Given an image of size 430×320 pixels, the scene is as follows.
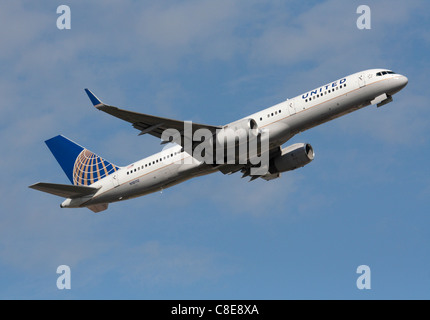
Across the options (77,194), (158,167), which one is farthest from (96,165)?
(158,167)

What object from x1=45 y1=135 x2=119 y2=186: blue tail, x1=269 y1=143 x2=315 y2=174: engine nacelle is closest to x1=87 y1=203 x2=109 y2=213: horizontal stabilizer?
x1=45 y1=135 x2=119 y2=186: blue tail

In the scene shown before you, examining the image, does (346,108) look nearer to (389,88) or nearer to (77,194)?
(389,88)

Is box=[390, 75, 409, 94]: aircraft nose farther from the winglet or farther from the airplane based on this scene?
the winglet

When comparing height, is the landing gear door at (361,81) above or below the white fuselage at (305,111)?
above

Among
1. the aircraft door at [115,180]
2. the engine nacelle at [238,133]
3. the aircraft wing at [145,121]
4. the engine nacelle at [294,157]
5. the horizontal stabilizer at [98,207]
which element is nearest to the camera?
the aircraft wing at [145,121]

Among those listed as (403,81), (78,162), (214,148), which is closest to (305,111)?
(214,148)

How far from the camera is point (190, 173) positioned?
5050 centimetres

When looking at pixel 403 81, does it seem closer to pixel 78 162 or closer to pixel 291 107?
pixel 291 107

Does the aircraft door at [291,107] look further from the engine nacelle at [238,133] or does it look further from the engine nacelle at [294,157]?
the engine nacelle at [294,157]

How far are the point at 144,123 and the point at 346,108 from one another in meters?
13.5

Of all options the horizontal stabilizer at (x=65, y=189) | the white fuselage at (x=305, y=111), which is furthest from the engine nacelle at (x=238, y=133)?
the horizontal stabilizer at (x=65, y=189)

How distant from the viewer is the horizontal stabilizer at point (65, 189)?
50.3 meters

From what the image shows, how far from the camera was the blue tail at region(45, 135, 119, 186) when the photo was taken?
180 feet

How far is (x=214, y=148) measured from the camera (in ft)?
159
